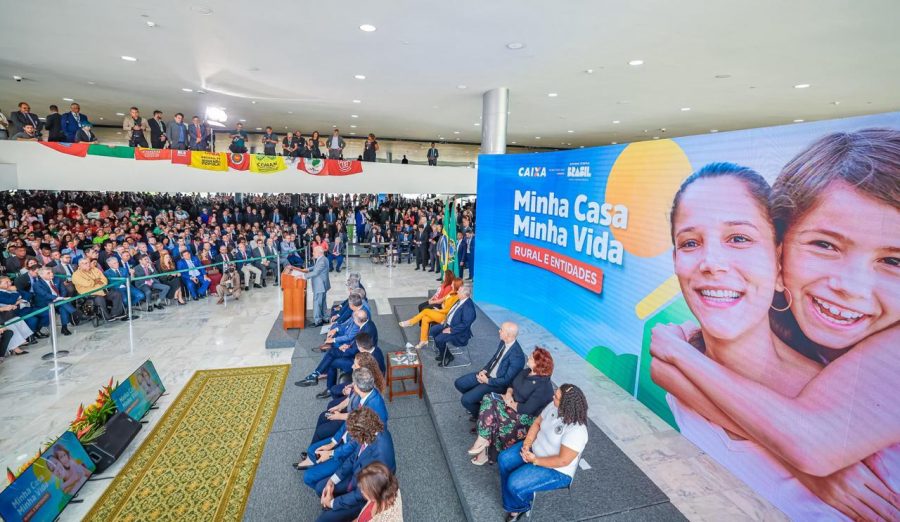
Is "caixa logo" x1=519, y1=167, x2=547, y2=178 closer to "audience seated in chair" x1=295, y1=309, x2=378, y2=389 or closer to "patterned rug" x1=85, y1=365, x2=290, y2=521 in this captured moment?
"audience seated in chair" x1=295, y1=309, x2=378, y2=389

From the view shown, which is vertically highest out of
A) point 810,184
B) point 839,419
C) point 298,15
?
point 298,15

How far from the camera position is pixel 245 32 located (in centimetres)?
561

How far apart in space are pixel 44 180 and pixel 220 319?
271 inches

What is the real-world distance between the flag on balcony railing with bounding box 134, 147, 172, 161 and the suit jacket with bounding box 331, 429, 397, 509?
38.3 feet

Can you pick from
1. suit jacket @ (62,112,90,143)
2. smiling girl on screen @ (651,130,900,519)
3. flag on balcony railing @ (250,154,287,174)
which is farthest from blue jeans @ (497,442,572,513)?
suit jacket @ (62,112,90,143)

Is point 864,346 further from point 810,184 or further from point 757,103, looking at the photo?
point 757,103

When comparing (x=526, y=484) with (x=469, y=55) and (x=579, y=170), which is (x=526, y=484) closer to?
(x=579, y=170)

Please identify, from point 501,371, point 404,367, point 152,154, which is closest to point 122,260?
point 152,154

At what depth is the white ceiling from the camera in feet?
15.5

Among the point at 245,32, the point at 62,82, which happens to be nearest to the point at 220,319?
the point at 245,32

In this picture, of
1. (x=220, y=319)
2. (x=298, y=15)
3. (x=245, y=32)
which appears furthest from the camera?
(x=220, y=319)

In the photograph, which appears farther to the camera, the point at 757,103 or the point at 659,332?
the point at 757,103

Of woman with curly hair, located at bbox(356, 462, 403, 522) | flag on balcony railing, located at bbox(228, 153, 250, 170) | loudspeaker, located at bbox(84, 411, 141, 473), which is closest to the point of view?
woman with curly hair, located at bbox(356, 462, 403, 522)

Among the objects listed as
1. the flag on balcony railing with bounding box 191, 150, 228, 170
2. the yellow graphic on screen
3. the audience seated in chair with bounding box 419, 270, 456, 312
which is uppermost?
the flag on balcony railing with bounding box 191, 150, 228, 170
